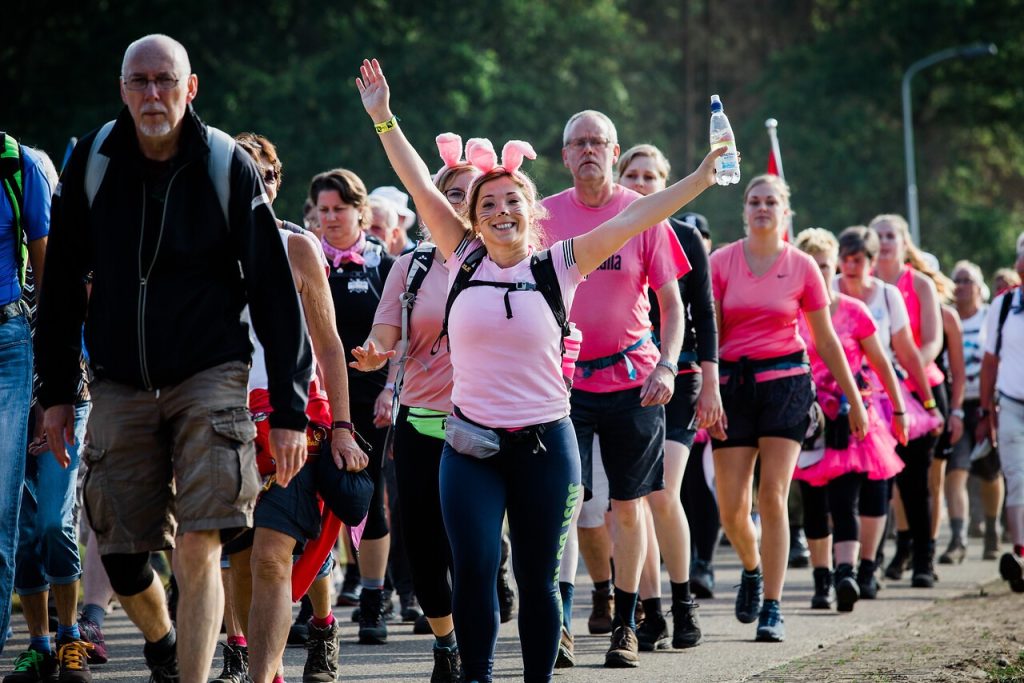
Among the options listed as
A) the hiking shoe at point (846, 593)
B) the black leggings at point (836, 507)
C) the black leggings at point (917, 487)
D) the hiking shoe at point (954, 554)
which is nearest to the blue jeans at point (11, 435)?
the hiking shoe at point (846, 593)

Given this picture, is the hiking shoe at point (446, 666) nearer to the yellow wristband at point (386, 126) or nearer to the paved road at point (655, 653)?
the paved road at point (655, 653)

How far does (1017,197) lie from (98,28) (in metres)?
25.5

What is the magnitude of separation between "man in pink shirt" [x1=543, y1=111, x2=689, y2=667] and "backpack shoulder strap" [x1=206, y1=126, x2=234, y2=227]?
9.04 ft

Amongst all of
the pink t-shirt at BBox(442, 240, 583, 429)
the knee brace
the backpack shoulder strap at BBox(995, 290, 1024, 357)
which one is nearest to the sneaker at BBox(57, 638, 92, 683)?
the knee brace

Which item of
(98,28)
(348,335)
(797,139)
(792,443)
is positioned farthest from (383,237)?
(797,139)

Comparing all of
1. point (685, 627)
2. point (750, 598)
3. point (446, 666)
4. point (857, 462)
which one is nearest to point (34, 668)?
point (446, 666)

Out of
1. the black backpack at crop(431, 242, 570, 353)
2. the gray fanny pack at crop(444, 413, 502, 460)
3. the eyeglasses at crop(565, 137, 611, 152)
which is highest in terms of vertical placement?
the eyeglasses at crop(565, 137, 611, 152)

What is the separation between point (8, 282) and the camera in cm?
629

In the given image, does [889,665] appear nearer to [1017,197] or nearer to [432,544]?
[432,544]

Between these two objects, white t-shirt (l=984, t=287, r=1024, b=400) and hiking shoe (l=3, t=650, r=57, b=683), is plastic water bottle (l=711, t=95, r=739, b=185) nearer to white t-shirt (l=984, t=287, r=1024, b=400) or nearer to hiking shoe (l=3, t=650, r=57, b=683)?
hiking shoe (l=3, t=650, r=57, b=683)

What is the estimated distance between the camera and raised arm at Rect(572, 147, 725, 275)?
5776 millimetres

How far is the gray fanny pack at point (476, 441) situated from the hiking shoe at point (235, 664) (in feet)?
4.22

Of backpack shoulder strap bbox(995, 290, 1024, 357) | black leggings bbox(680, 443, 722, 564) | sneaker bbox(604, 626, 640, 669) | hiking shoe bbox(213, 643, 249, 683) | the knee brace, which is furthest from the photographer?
backpack shoulder strap bbox(995, 290, 1024, 357)

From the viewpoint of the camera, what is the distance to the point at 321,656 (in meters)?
6.59
